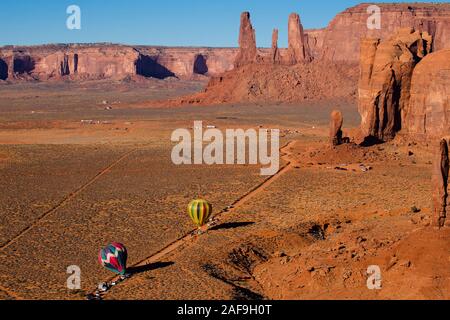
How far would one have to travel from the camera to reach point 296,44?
124062 mm

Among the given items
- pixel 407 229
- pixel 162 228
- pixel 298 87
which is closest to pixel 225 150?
pixel 162 228

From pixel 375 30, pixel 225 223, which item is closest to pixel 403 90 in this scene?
pixel 225 223

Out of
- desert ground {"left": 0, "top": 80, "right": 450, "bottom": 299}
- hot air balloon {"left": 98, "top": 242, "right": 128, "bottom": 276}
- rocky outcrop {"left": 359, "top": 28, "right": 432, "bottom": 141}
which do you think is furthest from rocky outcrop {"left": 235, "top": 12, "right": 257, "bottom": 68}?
hot air balloon {"left": 98, "top": 242, "right": 128, "bottom": 276}

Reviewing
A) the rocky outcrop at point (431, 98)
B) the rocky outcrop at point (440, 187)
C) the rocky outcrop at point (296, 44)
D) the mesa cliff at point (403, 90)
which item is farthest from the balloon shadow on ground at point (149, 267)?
the rocky outcrop at point (296, 44)

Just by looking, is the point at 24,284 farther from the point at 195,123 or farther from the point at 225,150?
the point at 195,123

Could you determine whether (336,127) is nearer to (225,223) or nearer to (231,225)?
(225,223)

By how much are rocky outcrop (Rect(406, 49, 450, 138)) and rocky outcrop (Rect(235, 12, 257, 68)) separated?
255 feet

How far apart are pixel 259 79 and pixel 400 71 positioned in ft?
234

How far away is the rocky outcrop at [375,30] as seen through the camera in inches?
4902

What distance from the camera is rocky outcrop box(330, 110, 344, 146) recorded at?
156 feet

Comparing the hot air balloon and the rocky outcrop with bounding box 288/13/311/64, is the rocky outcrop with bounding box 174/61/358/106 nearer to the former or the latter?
the rocky outcrop with bounding box 288/13/311/64

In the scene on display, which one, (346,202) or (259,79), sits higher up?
(259,79)

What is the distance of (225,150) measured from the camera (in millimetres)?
56344

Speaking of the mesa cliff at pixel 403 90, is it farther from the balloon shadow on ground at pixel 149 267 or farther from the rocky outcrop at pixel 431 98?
Answer: the balloon shadow on ground at pixel 149 267
